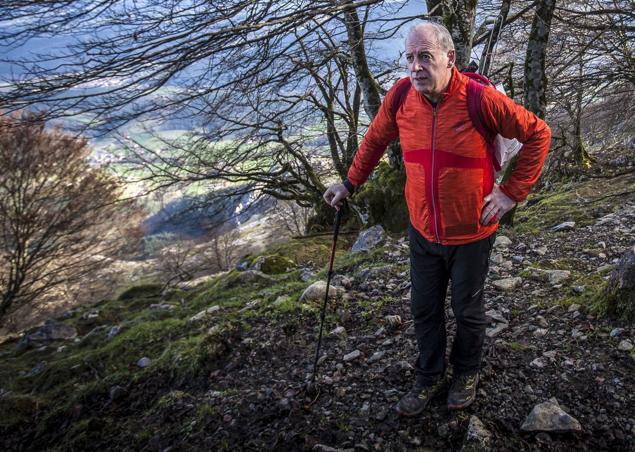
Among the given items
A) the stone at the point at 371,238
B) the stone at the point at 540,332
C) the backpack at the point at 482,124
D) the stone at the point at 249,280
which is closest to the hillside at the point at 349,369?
the stone at the point at 540,332

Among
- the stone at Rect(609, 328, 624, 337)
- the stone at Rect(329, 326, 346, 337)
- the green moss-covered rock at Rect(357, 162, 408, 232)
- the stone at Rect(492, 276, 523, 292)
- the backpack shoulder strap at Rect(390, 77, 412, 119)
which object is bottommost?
the stone at Rect(609, 328, 624, 337)

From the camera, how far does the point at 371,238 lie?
6348 mm

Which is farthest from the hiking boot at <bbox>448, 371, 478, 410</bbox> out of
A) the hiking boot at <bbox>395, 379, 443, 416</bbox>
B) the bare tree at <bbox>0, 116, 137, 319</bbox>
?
the bare tree at <bbox>0, 116, 137, 319</bbox>

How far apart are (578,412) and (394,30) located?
3964 millimetres

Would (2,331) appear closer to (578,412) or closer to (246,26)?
(246,26)

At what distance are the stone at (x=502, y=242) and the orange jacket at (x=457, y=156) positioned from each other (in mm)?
2923

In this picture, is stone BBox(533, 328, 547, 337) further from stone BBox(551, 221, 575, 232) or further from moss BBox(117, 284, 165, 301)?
moss BBox(117, 284, 165, 301)

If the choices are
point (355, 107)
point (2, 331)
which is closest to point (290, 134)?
point (355, 107)

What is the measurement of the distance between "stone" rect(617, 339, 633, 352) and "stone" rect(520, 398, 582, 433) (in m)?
0.75

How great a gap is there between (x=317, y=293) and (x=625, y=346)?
106 inches

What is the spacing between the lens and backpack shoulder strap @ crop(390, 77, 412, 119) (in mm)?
2279

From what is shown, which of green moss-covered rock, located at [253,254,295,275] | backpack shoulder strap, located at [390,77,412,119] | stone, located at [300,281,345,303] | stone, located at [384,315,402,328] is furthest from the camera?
green moss-covered rock, located at [253,254,295,275]

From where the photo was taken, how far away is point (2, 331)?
11.5 m

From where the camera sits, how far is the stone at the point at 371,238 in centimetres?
619
